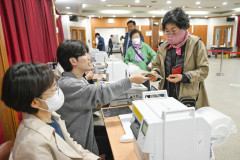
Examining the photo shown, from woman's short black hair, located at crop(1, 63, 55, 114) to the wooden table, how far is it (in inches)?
22.6

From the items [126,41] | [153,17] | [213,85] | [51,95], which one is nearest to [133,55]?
[126,41]

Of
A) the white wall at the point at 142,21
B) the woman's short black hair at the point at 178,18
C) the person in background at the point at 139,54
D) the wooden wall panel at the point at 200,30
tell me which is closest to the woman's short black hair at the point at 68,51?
the woman's short black hair at the point at 178,18

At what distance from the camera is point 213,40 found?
43.2ft

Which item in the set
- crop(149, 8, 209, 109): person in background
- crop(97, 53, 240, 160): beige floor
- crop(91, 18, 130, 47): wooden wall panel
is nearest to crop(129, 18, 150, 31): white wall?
crop(91, 18, 130, 47): wooden wall panel

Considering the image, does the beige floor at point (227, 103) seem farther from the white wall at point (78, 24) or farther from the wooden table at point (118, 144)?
the white wall at point (78, 24)

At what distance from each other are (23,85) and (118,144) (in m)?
0.73

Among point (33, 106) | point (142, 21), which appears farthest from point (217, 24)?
point (33, 106)

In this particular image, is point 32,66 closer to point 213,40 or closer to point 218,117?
Result: point 218,117

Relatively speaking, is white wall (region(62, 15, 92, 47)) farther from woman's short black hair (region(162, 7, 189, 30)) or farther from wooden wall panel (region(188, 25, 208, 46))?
woman's short black hair (region(162, 7, 189, 30))

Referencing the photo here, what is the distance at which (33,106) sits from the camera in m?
0.89

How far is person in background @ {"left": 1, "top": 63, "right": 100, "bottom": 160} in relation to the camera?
787 millimetres

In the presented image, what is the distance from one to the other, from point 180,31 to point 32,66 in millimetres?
1293

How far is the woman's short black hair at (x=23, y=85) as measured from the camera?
808 mm

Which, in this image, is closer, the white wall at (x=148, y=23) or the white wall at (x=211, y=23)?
the white wall at (x=148, y=23)
